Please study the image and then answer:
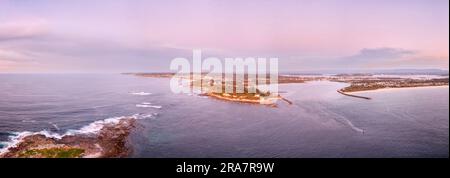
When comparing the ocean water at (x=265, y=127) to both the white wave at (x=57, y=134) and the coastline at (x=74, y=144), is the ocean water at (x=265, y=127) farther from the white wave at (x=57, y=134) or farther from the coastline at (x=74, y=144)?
the coastline at (x=74, y=144)

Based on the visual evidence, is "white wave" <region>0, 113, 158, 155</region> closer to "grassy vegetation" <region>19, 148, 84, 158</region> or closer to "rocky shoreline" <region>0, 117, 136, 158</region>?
"rocky shoreline" <region>0, 117, 136, 158</region>

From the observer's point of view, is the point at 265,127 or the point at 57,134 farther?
the point at 265,127

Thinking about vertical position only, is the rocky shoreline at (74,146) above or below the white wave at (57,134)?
below

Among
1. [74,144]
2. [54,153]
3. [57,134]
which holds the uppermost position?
[57,134]

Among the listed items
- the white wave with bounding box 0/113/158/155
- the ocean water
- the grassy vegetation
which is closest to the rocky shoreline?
the grassy vegetation

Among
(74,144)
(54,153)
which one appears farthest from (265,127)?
(54,153)

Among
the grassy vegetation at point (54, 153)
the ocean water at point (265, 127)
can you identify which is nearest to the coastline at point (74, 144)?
the grassy vegetation at point (54, 153)

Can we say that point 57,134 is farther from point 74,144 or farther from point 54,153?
point 54,153
